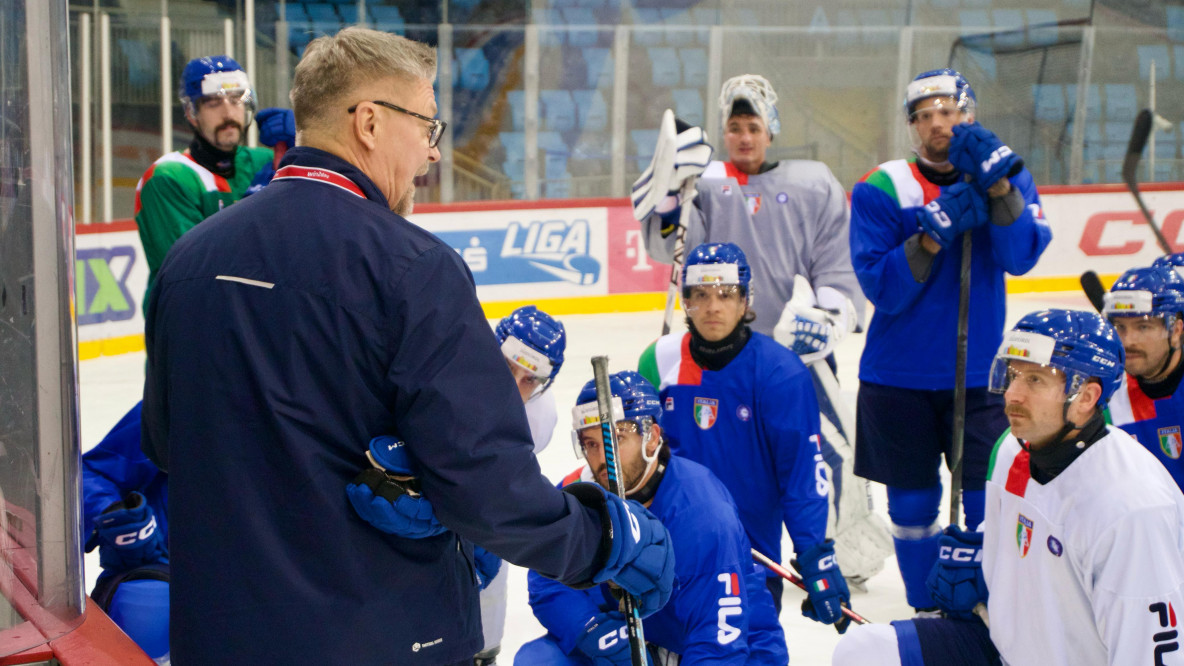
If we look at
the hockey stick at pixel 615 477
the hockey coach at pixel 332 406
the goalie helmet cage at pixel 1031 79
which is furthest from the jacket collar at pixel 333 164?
the goalie helmet cage at pixel 1031 79

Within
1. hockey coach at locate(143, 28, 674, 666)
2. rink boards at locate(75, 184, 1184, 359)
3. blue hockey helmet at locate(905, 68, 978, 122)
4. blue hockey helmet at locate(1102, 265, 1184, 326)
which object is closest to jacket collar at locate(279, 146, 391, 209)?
hockey coach at locate(143, 28, 674, 666)

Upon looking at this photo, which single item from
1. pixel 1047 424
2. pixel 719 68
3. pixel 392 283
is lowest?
pixel 1047 424

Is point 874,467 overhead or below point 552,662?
overhead

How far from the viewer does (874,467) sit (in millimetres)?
2926

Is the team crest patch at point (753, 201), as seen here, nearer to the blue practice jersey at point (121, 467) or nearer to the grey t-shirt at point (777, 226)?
the grey t-shirt at point (777, 226)

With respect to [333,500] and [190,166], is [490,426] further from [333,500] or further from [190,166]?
[190,166]

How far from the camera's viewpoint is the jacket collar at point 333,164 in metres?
1.22

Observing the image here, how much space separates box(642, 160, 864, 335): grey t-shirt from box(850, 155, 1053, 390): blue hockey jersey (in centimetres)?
32

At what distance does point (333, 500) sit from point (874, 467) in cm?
200

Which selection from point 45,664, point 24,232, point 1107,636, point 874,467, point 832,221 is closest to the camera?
point 24,232

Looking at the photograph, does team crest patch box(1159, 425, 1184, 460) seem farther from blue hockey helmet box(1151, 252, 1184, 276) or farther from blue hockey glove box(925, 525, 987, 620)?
blue hockey glove box(925, 525, 987, 620)

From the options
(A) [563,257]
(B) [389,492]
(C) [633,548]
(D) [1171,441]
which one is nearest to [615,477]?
(C) [633,548]

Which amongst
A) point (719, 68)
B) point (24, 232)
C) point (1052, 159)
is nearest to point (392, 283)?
point (24, 232)

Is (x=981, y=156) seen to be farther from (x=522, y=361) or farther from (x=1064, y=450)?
(x=522, y=361)
